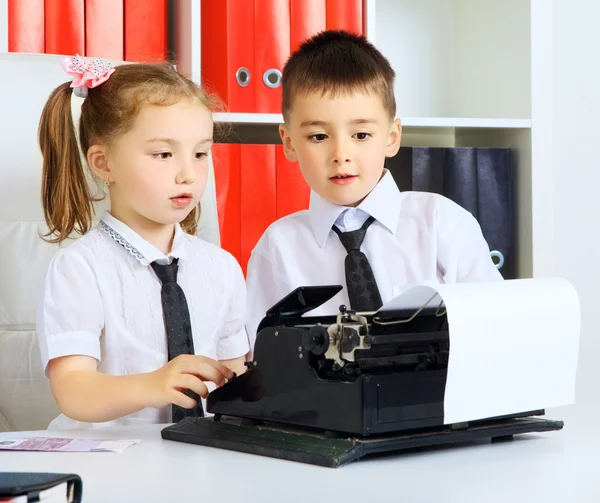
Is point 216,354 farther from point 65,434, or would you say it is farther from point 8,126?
point 8,126

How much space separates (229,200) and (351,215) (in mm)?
551

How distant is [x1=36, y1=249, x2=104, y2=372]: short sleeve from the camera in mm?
1259

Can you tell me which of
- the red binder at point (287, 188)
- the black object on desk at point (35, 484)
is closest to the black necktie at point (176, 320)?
the black object on desk at point (35, 484)

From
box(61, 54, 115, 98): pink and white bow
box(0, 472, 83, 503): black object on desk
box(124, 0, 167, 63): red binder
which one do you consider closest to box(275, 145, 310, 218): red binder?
box(124, 0, 167, 63): red binder

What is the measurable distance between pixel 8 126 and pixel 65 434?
755 mm

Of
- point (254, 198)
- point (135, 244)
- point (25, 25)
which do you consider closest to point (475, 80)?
point (254, 198)

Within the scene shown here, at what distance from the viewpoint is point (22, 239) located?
1.68 m

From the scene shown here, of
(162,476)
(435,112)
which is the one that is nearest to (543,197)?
(435,112)

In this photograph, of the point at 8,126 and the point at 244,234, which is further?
the point at 244,234

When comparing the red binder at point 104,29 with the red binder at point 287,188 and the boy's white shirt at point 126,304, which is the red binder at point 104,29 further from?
the boy's white shirt at point 126,304

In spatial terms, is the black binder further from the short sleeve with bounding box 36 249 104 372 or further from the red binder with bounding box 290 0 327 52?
the short sleeve with bounding box 36 249 104 372

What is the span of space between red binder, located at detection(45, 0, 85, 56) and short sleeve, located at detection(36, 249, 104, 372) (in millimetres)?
828

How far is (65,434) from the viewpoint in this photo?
111 centimetres

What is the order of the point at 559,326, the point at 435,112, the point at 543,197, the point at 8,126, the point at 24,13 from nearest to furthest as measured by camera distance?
the point at 559,326, the point at 8,126, the point at 24,13, the point at 543,197, the point at 435,112
